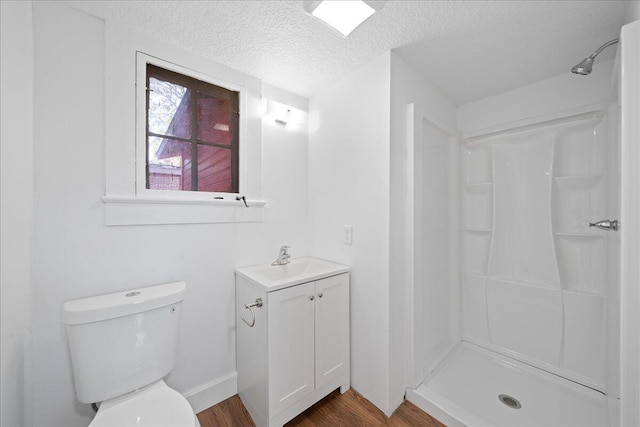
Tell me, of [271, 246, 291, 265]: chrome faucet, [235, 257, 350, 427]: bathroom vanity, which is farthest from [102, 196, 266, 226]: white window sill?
[235, 257, 350, 427]: bathroom vanity

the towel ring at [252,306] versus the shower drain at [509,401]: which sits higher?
the towel ring at [252,306]

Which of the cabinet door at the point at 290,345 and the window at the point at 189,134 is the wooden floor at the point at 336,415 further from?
the window at the point at 189,134

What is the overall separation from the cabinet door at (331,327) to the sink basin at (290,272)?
67 millimetres

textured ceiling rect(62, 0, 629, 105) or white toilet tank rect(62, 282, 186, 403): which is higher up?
textured ceiling rect(62, 0, 629, 105)

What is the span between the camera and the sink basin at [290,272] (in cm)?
142

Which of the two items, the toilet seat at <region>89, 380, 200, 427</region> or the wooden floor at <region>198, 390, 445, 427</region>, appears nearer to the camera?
the toilet seat at <region>89, 380, 200, 427</region>

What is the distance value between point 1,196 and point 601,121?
3.28 metres

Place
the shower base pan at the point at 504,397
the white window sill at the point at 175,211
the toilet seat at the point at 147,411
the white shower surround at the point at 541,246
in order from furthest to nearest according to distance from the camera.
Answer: the white shower surround at the point at 541,246, the shower base pan at the point at 504,397, the white window sill at the point at 175,211, the toilet seat at the point at 147,411

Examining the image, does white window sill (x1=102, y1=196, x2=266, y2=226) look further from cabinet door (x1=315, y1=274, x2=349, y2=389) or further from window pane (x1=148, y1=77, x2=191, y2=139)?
cabinet door (x1=315, y1=274, x2=349, y2=389)

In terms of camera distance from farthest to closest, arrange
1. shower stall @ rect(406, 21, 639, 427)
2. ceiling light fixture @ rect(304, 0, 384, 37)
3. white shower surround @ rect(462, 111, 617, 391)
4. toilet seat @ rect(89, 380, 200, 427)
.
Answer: white shower surround @ rect(462, 111, 617, 391), shower stall @ rect(406, 21, 639, 427), ceiling light fixture @ rect(304, 0, 384, 37), toilet seat @ rect(89, 380, 200, 427)

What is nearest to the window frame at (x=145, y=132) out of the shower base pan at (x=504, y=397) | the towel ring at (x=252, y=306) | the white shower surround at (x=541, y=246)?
the towel ring at (x=252, y=306)

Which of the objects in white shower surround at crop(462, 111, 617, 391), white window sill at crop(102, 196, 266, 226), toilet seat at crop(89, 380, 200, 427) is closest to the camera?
toilet seat at crop(89, 380, 200, 427)

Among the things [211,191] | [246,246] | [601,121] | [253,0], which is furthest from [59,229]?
[601,121]

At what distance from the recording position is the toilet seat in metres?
0.99
